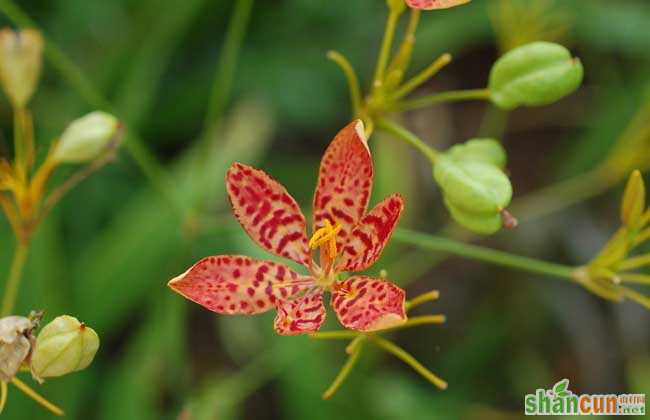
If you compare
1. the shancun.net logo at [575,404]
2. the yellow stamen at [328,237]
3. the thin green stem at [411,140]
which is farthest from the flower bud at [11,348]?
the shancun.net logo at [575,404]

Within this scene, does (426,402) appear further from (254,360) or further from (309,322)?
(309,322)

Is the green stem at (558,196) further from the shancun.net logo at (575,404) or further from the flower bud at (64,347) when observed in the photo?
the flower bud at (64,347)

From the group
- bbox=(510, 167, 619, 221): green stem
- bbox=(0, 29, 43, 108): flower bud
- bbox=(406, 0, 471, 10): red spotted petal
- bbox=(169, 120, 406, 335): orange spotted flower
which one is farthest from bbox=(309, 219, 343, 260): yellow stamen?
bbox=(510, 167, 619, 221): green stem

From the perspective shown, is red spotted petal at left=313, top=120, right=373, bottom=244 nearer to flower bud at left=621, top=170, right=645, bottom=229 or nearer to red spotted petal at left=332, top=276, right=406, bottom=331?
red spotted petal at left=332, top=276, right=406, bottom=331

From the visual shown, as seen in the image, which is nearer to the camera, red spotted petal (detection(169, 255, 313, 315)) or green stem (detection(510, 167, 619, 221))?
red spotted petal (detection(169, 255, 313, 315))

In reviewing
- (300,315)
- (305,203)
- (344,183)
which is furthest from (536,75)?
(305,203)

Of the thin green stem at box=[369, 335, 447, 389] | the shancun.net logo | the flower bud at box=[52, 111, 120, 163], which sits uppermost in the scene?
the flower bud at box=[52, 111, 120, 163]
